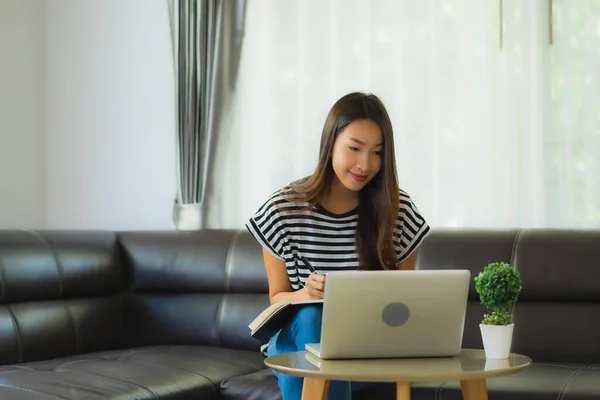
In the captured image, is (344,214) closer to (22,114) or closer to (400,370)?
(400,370)

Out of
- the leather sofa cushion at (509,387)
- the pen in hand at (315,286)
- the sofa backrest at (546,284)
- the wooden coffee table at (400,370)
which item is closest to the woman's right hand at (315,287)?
the pen in hand at (315,286)

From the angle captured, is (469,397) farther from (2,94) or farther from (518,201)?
(2,94)

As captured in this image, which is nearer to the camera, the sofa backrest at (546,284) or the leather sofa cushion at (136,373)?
the leather sofa cushion at (136,373)

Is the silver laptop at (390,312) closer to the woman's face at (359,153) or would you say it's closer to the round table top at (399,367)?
the round table top at (399,367)

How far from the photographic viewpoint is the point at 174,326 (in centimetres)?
354

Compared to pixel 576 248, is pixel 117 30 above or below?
above

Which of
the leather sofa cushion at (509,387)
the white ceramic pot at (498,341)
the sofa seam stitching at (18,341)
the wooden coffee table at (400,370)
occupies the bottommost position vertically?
the leather sofa cushion at (509,387)

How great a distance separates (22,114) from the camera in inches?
167

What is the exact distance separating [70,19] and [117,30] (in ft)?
0.94

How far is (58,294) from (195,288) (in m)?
0.53

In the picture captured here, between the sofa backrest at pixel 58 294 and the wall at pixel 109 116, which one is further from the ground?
the wall at pixel 109 116

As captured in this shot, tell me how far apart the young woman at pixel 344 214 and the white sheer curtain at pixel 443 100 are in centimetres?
102

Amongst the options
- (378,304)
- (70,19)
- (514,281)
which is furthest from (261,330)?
(70,19)

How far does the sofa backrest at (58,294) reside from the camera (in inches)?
122
